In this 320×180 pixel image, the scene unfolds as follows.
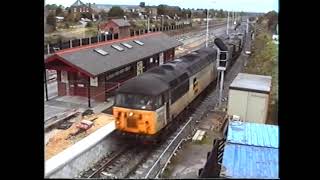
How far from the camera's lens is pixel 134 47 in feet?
73.5

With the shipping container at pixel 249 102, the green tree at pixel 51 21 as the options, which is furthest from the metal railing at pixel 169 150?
the green tree at pixel 51 21

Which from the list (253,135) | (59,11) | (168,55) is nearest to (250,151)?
(253,135)

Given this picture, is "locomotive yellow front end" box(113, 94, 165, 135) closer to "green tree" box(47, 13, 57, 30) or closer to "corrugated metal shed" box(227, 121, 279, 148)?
"corrugated metal shed" box(227, 121, 279, 148)

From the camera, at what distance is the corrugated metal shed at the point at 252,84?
1472 cm

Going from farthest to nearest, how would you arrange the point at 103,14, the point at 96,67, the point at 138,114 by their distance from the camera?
the point at 103,14, the point at 96,67, the point at 138,114

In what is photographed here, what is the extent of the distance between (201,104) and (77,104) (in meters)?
6.11

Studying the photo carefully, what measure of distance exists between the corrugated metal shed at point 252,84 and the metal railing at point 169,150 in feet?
7.81

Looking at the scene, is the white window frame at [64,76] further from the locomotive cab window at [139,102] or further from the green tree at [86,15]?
the green tree at [86,15]

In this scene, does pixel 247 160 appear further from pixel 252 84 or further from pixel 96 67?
pixel 96 67

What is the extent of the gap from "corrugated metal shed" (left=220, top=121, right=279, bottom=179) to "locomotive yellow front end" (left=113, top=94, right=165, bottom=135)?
8.00ft

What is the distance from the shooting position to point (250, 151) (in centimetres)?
880

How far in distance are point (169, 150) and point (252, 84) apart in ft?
18.1

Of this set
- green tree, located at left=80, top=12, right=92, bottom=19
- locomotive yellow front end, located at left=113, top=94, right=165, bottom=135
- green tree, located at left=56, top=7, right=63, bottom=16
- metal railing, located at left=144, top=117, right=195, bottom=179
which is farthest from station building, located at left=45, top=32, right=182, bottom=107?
green tree, located at left=80, top=12, right=92, bottom=19
